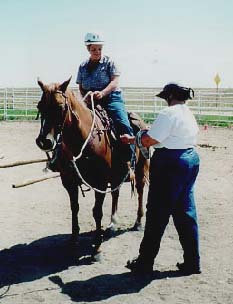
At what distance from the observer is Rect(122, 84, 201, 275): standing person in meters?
4.54


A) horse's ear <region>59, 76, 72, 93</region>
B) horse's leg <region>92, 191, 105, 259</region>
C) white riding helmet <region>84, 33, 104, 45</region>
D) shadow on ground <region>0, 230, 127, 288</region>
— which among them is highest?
white riding helmet <region>84, 33, 104, 45</region>

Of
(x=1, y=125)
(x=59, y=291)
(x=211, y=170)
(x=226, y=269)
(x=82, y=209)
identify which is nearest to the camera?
(x=59, y=291)

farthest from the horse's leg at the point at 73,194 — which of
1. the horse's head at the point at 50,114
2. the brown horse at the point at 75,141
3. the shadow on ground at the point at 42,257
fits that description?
the horse's head at the point at 50,114

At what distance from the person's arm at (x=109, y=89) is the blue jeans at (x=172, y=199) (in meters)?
1.40

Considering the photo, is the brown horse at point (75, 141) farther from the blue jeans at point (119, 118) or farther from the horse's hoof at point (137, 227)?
the horse's hoof at point (137, 227)

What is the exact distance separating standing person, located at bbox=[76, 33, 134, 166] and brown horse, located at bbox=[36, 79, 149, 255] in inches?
11.4

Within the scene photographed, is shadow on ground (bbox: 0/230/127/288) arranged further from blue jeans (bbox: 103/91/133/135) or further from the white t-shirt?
the white t-shirt

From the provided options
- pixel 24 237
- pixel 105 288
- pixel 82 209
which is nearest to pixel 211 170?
pixel 82 209

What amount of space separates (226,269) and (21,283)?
234 centimetres

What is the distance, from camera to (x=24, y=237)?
251 inches

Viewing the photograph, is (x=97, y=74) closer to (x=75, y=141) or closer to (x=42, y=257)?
(x=75, y=141)

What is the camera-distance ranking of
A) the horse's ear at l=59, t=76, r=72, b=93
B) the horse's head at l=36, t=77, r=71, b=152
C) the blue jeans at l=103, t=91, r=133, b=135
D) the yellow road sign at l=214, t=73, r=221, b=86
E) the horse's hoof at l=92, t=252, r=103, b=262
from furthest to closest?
the yellow road sign at l=214, t=73, r=221, b=86
the blue jeans at l=103, t=91, r=133, b=135
the horse's hoof at l=92, t=252, r=103, b=262
the horse's ear at l=59, t=76, r=72, b=93
the horse's head at l=36, t=77, r=71, b=152

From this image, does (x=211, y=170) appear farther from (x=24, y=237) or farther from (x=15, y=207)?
(x=24, y=237)

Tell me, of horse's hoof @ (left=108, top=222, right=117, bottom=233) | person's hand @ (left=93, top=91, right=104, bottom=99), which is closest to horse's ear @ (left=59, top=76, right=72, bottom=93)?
person's hand @ (left=93, top=91, right=104, bottom=99)
